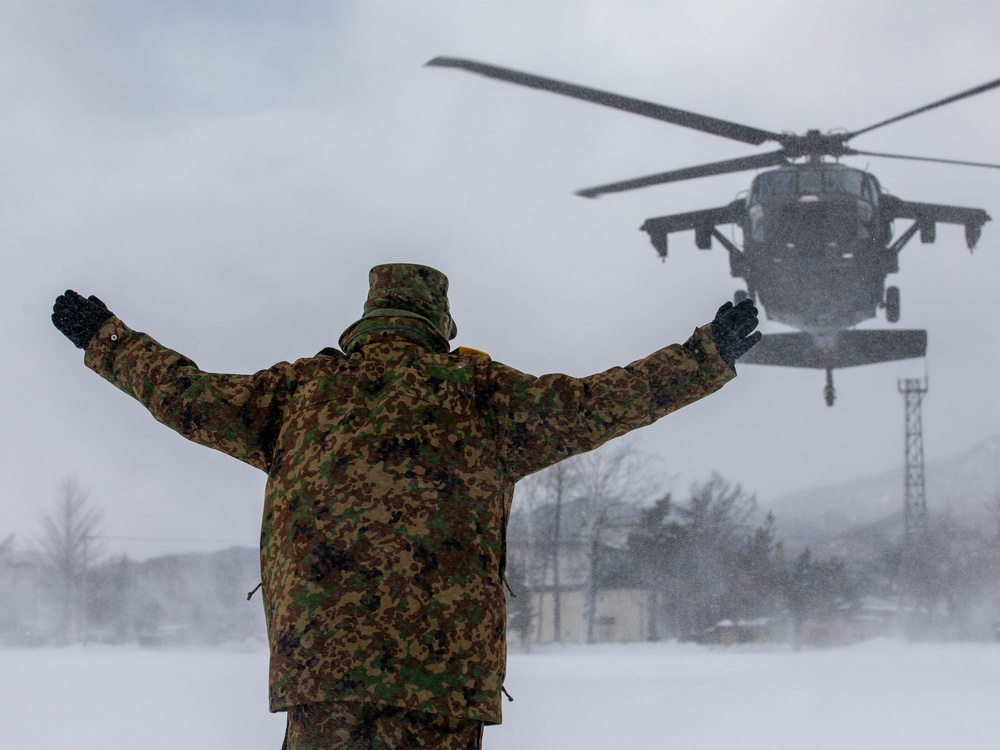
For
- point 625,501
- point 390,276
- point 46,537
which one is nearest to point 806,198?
point 390,276

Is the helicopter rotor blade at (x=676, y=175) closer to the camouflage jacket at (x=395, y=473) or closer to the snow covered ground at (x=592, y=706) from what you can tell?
the snow covered ground at (x=592, y=706)

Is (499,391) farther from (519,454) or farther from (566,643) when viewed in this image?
(566,643)

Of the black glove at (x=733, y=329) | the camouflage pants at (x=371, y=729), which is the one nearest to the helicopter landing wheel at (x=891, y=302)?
the black glove at (x=733, y=329)

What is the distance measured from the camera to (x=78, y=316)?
183 centimetres

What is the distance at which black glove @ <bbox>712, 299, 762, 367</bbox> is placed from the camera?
1651 mm

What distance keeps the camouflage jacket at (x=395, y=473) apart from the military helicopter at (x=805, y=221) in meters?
7.01

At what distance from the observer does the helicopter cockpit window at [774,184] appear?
30.0ft

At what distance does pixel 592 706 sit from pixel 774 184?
6.07m

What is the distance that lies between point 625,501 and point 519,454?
1715 cm

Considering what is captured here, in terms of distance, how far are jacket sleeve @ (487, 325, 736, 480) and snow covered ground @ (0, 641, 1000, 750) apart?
105 inches

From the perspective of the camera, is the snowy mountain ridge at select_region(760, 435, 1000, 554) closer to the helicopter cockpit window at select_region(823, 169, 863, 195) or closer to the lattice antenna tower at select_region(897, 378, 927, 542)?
the lattice antenna tower at select_region(897, 378, 927, 542)

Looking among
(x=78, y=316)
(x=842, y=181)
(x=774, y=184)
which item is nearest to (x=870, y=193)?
(x=842, y=181)

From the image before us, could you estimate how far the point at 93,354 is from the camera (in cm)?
180

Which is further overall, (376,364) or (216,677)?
(216,677)
